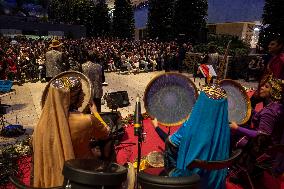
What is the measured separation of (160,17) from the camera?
37.5 m

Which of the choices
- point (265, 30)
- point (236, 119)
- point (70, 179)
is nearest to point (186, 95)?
point (236, 119)

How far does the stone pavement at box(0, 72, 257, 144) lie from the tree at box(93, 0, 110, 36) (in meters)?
30.3

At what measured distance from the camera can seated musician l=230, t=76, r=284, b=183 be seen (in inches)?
157

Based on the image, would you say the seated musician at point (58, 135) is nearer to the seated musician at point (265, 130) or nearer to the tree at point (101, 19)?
the seated musician at point (265, 130)

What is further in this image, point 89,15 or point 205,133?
point 89,15

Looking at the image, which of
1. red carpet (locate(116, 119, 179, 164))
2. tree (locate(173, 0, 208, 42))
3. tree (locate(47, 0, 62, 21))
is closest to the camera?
red carpet (locate(116, 119, 179, 164))

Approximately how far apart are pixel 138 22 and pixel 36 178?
4803 cm

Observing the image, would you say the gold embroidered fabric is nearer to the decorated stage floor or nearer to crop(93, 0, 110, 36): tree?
the decorated stage floor

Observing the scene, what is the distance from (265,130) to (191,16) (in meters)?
27.1

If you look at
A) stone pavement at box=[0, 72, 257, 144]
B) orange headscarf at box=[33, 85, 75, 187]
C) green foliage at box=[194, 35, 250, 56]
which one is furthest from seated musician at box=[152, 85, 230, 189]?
green foliage at box=[194, 35, 250, 56]

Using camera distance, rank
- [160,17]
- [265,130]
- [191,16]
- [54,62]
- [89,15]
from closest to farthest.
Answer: [265,130] < [54,62] < [191,16] < [160,17] < [89,15]

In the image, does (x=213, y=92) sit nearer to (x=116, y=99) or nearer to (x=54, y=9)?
(x=116, y=99)

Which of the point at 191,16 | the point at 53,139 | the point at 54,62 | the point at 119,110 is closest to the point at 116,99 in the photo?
the point at 119,110

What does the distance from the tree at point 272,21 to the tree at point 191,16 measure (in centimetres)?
848
